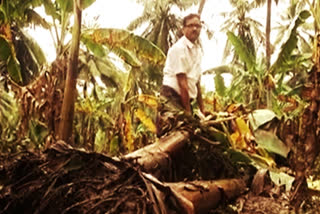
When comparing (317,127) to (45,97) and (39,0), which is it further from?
(39,0)

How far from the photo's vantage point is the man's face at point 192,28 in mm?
4449

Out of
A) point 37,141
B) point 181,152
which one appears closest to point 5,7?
point 37,141

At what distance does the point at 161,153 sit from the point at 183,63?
1383mm

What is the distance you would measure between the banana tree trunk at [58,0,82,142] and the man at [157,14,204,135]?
201 centimetres

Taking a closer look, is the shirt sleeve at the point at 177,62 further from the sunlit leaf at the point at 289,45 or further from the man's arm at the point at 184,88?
the sunlit leaf at the point at 289,45

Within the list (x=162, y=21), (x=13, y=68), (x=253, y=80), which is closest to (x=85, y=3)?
(x=13, y=68)

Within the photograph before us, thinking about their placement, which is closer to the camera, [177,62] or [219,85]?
[177,62]

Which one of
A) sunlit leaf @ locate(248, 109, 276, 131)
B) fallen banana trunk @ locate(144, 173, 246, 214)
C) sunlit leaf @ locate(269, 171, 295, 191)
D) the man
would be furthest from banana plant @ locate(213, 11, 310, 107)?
fallen banana trunk @ locate(144, 173, 246, 214)

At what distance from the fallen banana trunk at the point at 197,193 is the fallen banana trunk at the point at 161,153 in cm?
39

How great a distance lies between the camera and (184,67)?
4.47m

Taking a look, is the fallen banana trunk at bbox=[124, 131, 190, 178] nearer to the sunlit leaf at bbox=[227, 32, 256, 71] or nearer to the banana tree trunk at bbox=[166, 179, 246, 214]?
the banana tree trunk at bbox=[166, 179, 246, 214]

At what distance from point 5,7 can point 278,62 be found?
3614 mm

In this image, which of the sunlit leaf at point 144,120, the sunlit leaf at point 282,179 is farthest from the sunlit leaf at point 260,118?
the sunlit leaf at point 144,120

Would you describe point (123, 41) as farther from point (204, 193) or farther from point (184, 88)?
point (204, 193)
